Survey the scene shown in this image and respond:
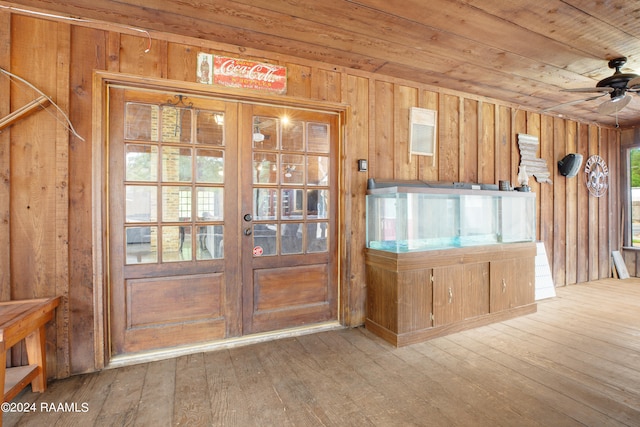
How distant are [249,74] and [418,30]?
141 centimetres

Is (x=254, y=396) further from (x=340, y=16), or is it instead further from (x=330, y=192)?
(x=340, y=16)

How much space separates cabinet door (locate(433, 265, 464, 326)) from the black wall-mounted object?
3.00 meters

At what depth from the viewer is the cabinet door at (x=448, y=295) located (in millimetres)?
2777

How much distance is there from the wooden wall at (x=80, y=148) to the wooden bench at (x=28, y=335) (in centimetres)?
14

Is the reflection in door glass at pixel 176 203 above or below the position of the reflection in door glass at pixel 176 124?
below

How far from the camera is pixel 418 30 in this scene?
7.66 feet

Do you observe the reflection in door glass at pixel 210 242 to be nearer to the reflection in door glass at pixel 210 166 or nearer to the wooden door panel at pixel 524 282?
the reflection in door glass at pixel 210 166

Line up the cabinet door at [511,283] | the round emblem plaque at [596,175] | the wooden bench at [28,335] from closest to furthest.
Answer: the wooden bench at [28,335], the cabinet door at [511,283], the round emblem plaque at [596,175]

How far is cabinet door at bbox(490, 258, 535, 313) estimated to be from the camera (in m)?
3.13

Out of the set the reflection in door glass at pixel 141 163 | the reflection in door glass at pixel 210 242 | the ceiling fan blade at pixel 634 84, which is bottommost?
the reflection in door glass at pixel 210 242

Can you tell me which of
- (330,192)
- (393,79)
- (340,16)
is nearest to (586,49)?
(393,79)

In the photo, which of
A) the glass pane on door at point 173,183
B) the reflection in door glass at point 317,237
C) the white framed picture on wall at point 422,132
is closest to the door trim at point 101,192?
the glass pane on door at point 173,183

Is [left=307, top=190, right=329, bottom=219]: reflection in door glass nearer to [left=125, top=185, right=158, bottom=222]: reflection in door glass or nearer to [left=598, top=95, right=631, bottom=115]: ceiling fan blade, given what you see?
[left=125, top=185, right=158, bottom=222]: reflection in door glass

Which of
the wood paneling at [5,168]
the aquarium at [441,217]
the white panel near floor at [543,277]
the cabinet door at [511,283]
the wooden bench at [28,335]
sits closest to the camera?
the wooden bench at [28,335]
